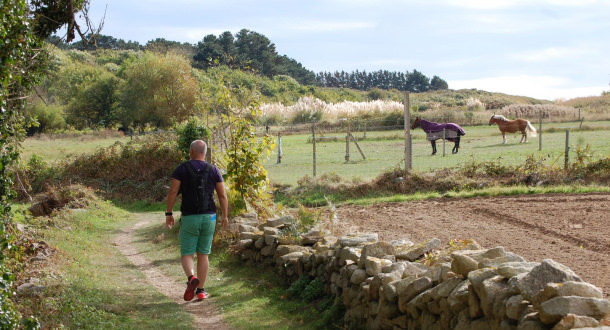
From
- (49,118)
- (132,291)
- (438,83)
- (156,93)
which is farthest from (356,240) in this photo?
(438,83)

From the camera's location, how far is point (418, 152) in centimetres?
2461

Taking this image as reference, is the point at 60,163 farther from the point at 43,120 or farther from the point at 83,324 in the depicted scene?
the point at 43,120

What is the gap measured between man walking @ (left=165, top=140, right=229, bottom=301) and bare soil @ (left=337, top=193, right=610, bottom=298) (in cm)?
314

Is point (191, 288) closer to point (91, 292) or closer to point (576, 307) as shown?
point (91, 292)

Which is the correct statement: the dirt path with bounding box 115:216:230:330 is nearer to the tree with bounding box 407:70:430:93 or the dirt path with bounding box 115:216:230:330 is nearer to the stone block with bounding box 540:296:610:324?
the stone block with bounding box 540:296:610:324

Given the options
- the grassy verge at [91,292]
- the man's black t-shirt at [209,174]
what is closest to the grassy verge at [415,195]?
the grassy verge at [91,292]

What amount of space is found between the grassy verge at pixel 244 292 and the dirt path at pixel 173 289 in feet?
0.40

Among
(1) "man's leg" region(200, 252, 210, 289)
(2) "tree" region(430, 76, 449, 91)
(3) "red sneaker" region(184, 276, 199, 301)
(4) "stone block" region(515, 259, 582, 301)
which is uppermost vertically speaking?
(2) "tree" region(430, 76, 449, 91)

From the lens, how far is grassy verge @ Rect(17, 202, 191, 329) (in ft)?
22.3

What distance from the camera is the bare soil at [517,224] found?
802cm

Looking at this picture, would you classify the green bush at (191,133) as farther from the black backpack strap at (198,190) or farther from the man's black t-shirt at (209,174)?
the black backpack strap at (198,190)

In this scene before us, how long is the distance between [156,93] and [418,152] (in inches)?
1003

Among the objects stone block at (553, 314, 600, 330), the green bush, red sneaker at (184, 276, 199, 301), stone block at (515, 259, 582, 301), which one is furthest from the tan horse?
stone block at (553, 314, 600, 330)

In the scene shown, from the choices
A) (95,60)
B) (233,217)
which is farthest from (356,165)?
(95,60)
